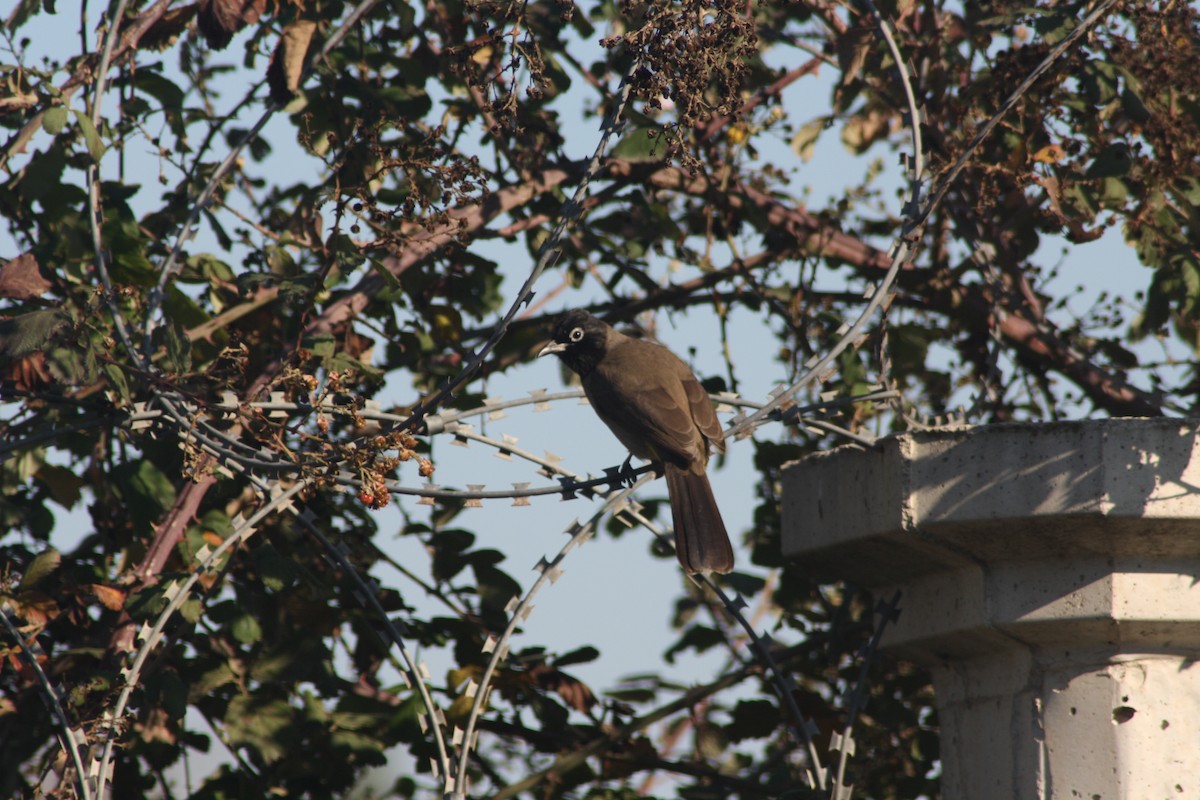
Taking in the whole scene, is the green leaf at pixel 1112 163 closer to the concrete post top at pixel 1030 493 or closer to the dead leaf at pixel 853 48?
the dead leaf at pixel 853 48

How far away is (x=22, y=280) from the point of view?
3727mm

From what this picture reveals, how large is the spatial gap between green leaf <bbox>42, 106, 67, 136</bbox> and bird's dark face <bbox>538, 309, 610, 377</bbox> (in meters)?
1.85

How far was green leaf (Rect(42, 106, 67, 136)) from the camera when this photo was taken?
3.50 m

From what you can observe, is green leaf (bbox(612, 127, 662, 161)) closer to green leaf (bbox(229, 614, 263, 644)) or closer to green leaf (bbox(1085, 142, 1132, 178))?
green leaf (bbox(1085, 142, 1132, 178))

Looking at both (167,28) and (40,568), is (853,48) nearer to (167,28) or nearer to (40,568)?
(167,28)

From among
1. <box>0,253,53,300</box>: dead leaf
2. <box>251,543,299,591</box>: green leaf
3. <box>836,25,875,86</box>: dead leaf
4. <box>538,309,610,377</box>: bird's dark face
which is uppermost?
<box>836,25,875,86</box>: dead leaf

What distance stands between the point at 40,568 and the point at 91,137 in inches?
55.1

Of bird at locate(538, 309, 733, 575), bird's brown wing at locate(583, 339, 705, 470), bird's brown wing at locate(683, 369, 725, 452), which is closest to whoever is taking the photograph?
bird at locate(538, 309, 733, 575)

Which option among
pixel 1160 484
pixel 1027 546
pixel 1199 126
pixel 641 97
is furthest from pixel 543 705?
pixel 1199 126

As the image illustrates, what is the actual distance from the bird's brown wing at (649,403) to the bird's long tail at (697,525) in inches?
3.6

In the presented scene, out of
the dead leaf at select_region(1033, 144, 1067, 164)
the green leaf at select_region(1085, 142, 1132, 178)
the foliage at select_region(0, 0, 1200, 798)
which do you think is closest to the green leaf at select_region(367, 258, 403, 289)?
the foliage at select_region(0, 0, 1200, 798)

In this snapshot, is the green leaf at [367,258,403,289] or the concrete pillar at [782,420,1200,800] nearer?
the concrete pillar at [782,420,1200,800]

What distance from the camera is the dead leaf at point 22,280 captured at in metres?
3.71

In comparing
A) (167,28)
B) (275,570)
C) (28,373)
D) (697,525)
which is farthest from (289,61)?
(697,525)
